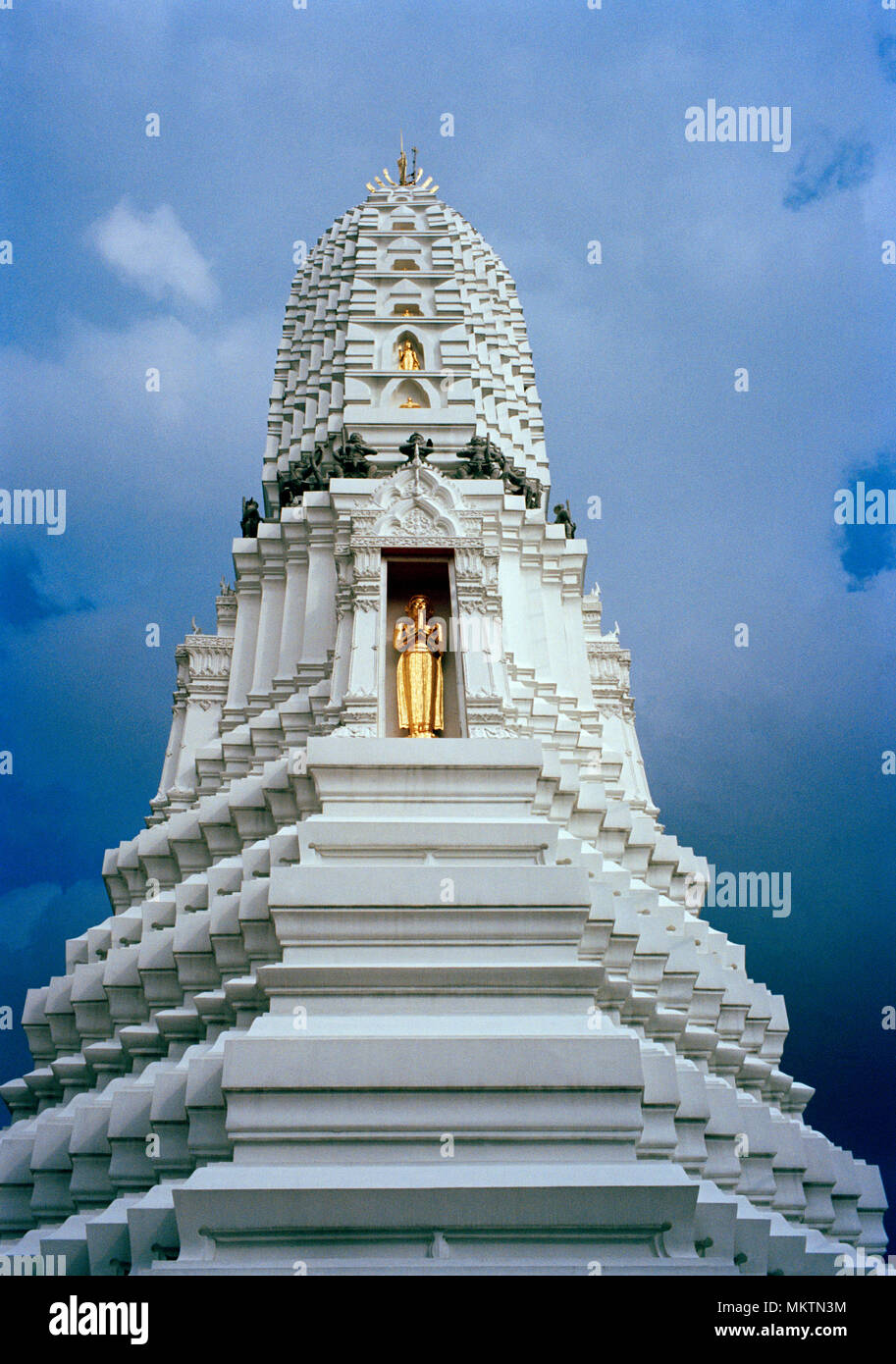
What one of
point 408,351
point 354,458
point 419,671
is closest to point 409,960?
point 419,671

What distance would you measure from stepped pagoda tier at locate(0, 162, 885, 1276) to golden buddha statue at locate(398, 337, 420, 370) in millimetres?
80

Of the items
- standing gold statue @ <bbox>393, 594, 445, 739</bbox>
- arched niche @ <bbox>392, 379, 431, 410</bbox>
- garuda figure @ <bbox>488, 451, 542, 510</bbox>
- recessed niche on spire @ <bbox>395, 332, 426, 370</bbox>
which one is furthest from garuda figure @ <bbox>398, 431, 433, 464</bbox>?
recessed niche on spire @ <bbox>395, 332, 426, 370</bbox>

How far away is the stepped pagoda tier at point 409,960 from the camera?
12.9 meters

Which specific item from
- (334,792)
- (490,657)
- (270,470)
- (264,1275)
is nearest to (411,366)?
(270,470)

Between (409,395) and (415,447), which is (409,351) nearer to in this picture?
(409,395)

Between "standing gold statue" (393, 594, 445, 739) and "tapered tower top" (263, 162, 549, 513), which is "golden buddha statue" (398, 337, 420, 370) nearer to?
"tapered tower top" (263, 162, 549, 513)

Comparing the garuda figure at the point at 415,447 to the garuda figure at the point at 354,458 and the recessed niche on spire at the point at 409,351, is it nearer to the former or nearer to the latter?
the garuda figure at the point at 354,458

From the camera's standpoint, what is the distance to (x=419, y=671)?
20438 millimetres

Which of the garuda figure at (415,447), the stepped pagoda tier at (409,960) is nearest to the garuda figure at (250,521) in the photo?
the stepped pagoda tier at (409,960)

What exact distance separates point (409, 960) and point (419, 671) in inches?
253

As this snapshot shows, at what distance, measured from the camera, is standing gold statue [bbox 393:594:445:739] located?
789 inches

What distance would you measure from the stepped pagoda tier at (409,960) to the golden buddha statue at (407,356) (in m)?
0.08

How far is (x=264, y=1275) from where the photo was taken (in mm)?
11516
